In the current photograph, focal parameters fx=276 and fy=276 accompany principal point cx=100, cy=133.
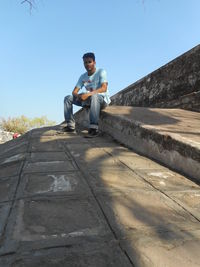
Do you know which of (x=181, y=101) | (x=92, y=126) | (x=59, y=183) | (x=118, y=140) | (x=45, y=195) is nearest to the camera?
(x=45, y=195)

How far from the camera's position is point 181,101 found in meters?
5.66

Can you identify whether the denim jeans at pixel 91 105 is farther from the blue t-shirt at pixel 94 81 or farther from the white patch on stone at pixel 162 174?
the white patch on stone at pixel 162 174

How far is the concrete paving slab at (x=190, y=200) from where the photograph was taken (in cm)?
157

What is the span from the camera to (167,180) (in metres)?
2.10

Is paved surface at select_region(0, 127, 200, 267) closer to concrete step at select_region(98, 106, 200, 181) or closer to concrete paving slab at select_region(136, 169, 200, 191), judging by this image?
concrete paving slab at select_region(136, 169, 200, 191)

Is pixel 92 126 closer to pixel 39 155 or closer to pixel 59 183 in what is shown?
pixel 39 155

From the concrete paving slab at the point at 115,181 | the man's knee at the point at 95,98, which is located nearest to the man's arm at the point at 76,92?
the man's knee at the point at 95,98

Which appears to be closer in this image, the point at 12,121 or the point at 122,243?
the point at 122,243

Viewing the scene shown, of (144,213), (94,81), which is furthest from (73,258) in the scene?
(94,81)

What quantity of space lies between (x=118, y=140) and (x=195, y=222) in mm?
2452

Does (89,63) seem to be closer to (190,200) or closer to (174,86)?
(174,86)

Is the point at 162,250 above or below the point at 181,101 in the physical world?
below

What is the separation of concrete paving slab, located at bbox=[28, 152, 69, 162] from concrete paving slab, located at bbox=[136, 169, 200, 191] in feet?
2.79

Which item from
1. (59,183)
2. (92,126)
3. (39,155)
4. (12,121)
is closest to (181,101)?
Result: (92,126)
